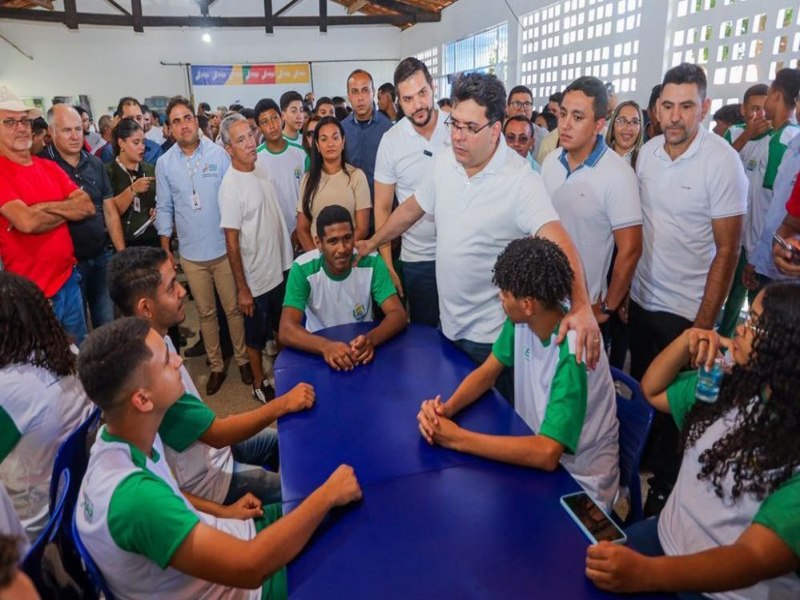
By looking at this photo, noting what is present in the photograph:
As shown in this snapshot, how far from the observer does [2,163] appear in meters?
2.66

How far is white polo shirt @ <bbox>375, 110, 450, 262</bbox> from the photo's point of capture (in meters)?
2.94

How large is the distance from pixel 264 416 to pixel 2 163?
2120 millimetres

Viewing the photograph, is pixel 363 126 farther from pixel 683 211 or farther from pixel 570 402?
pixel 570 402

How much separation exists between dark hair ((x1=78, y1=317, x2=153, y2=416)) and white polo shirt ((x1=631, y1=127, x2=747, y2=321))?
2.20 meters

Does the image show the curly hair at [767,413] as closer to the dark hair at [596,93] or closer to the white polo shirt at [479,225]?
the white polo shirt at [479,225]

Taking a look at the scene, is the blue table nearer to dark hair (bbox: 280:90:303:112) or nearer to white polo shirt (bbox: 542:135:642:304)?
white polo shirt (bbox: 542:135:642:304)

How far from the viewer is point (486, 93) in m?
2.04

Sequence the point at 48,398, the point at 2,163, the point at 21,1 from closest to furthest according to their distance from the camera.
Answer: the point at 48,398
the point at 2,163
the point at 21,1

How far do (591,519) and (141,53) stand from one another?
1565 cm

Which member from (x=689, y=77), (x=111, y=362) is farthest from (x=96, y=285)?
(x=689, y=77)

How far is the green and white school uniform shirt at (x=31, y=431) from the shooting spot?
1.45 m

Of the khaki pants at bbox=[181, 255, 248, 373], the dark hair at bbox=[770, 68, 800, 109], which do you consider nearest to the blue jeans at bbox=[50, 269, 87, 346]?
the khaki pants at bbox=[181, 255, 248, 373]

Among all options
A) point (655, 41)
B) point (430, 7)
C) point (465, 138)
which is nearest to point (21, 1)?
point (430, 7)

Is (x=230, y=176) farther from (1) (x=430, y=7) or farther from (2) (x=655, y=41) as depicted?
(1) (x=430, y=7)
